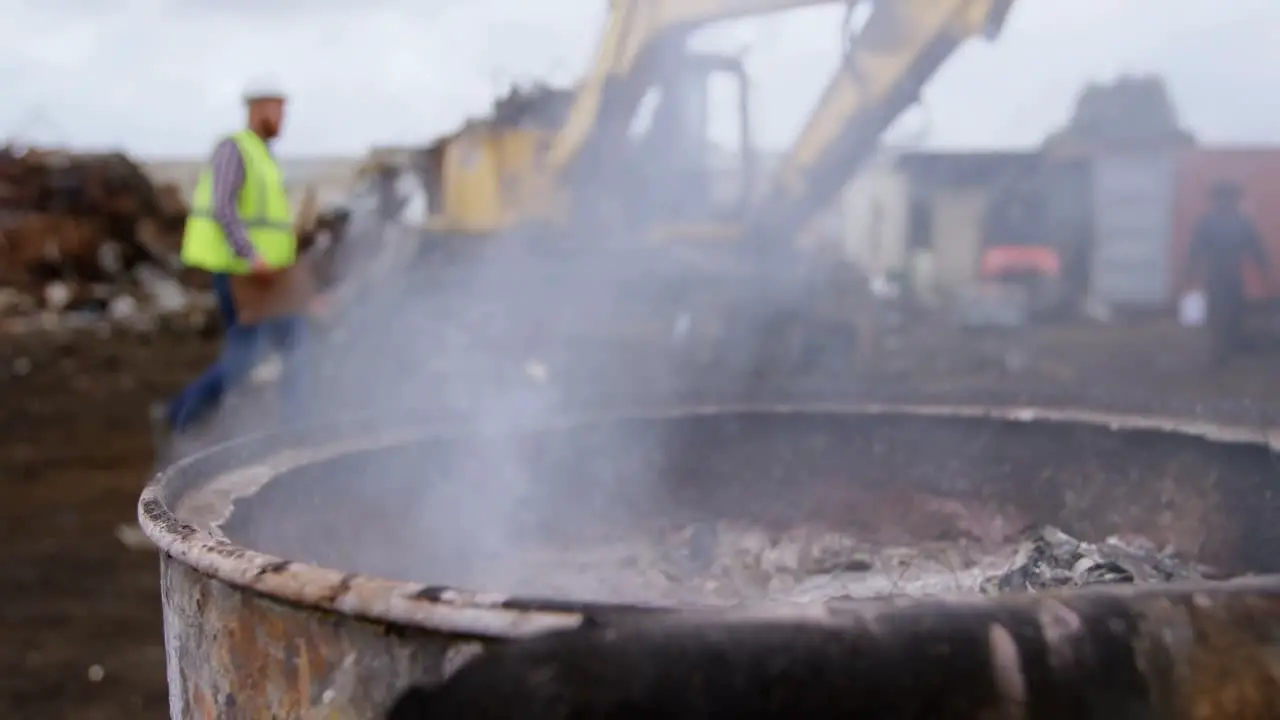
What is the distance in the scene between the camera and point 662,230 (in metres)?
7.31

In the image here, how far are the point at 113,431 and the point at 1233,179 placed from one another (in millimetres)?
15407

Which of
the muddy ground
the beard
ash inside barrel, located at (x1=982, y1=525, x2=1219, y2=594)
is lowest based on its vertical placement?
the muddy ground

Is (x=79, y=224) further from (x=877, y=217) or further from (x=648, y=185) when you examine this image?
(x=877, y=217)

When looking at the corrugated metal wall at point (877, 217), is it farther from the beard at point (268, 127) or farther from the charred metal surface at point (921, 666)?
the charred metal surface at point (921, 666)

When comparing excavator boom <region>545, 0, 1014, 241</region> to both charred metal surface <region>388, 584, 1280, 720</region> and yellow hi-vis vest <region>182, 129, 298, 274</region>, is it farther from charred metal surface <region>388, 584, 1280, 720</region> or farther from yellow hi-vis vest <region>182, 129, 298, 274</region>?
charred metal surface <region>388, 584, 1280, 720</region>

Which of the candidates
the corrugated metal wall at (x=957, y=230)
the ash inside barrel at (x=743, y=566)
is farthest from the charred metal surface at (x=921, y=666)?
the corrugated metal wall at (x=957, y=230)

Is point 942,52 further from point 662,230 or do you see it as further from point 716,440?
point 716,440

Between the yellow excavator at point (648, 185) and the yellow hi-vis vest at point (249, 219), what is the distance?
228 centimetres

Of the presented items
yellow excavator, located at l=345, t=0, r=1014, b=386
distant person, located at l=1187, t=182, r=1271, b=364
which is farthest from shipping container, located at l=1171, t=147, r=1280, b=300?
yellow excavator, located at l=345, t=0, r=1014, b=386

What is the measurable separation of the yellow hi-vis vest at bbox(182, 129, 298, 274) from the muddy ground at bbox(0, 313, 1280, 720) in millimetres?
1260

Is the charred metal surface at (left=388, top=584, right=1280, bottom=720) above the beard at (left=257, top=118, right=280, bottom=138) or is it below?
below

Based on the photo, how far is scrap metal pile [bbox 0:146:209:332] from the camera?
15.2 metres

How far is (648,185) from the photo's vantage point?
7484 mm

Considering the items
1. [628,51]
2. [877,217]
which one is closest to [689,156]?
[628,51]
